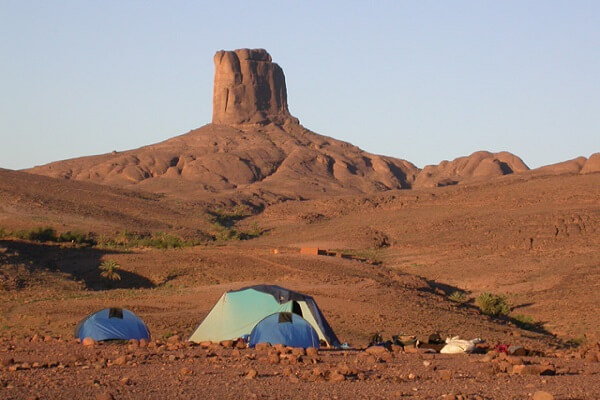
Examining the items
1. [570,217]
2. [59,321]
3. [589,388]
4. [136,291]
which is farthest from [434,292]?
[589,388]

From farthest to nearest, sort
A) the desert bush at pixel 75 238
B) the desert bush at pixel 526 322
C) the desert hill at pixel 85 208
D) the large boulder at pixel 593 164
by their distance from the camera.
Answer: the large boulder at pixel 593 164 < the desert hill at pixel 85 208 < the desert bush at pixel 75 238 < the desert bush at pixel 526 322

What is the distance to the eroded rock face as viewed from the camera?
433ft

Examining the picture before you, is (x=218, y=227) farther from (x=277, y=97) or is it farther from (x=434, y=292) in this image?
(x=277, y=97)

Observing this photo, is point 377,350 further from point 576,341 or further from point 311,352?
point 576,341

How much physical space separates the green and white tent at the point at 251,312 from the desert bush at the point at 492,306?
515 inches

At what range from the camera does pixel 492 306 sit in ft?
112

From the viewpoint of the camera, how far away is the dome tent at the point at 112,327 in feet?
68.7

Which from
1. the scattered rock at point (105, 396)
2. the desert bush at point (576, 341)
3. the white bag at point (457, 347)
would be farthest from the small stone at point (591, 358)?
the scattered rock at point (105, 396)

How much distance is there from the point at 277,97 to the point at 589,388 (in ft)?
404

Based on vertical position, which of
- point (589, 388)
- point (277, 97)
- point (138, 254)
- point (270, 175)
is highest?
point (277, 97)

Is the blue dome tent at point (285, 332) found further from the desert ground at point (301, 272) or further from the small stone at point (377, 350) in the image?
the small stone at point (377, 350)

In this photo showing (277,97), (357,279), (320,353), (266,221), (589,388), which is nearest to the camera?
(589,388)

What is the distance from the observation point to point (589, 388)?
13789mm

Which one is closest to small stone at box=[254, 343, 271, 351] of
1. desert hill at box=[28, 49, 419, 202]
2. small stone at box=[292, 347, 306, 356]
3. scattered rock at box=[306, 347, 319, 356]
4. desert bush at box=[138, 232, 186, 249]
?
small stone at box=[292, 347, 306, 356]
